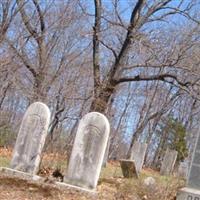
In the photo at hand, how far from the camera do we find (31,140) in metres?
10.9

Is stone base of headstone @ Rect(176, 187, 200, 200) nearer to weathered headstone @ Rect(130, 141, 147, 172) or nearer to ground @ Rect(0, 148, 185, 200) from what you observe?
ground @ Rect(0, 148, 185, 200)

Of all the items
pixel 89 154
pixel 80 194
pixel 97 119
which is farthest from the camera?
pixel 97 119

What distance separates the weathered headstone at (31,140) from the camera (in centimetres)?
1077

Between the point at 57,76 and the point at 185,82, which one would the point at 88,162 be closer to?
the point at 185,82

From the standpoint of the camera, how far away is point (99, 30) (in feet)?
60.2

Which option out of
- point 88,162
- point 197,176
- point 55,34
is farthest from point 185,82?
point 197,176

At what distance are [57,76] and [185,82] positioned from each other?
4.79 meters

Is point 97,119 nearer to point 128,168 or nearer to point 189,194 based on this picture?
point 189,194

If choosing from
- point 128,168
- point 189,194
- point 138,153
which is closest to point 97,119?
point 189,194

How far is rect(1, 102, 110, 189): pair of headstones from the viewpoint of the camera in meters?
10.1

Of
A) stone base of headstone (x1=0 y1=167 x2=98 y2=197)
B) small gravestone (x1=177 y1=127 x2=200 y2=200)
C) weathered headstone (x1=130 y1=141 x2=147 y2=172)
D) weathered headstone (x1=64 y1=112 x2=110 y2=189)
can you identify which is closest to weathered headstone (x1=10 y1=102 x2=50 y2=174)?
stone base of headstone (x1=0 y1=167 x2=98 y2=197)

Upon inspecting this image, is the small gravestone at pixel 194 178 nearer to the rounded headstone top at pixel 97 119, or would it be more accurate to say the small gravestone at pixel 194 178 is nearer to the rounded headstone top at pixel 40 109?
the rounded headstone top at pixel 97 119

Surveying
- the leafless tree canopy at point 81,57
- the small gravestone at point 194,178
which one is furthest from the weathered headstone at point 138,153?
the small gravestone at point 194,178

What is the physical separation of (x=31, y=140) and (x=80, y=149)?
1235mm
